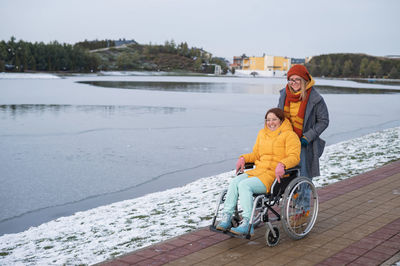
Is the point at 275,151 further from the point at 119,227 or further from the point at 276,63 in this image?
the point at 276,63

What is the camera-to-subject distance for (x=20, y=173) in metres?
7.50

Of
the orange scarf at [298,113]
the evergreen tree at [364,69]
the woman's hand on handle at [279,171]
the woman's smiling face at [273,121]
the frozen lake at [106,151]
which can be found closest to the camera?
the woman's hand on handle at [279,171]

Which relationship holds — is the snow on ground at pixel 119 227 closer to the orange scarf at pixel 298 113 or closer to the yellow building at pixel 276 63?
the orange scarf at pixel 298 113

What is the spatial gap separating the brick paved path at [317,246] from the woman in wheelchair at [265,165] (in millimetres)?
236

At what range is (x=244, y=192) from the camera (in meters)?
3.57

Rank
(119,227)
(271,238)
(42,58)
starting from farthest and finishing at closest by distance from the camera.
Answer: (42,58)
(119,227)
(271,238)

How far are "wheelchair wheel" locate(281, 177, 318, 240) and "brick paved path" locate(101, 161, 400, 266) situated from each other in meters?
0.11

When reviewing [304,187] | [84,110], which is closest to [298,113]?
[304,187]

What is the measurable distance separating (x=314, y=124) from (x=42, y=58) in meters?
97.6

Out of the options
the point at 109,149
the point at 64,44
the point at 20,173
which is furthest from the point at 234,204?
the point at 64,44

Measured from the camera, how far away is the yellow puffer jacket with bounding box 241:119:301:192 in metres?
3.67

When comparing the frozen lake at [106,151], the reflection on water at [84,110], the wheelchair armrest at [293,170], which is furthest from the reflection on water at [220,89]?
the wheelchair armrest at [293,170]

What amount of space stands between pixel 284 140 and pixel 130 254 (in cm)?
167

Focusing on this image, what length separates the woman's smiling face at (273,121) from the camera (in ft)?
12.4
